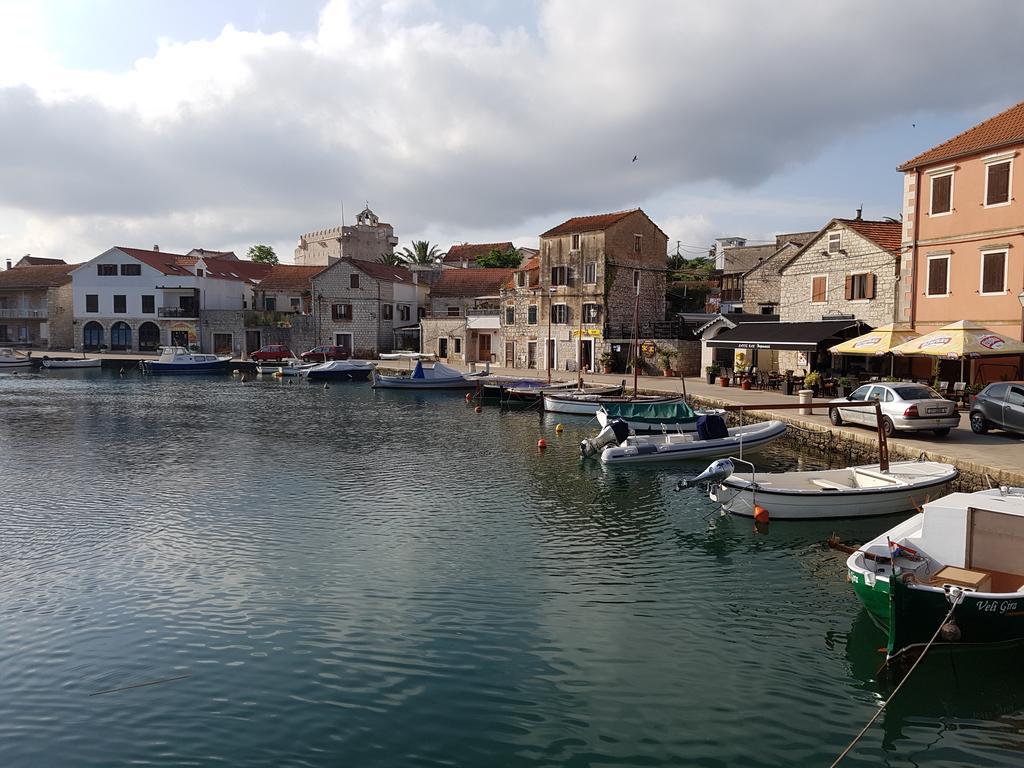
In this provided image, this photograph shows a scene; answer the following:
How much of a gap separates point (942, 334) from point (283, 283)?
7030 centimetres

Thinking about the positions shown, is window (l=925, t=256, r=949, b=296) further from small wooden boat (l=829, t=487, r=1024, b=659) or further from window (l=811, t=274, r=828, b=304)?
small wooden boat (l=829, t=487, r=1024, b=659)

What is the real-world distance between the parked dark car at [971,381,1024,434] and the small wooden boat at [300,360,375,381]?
44937 mm

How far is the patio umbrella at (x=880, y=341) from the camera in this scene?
2928cm

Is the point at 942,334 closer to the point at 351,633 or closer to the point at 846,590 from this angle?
the point at 846,590

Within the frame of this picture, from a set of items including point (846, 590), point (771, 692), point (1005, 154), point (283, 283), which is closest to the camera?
point (771, 692)

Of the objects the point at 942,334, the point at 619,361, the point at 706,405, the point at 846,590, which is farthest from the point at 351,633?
the point at 619,361

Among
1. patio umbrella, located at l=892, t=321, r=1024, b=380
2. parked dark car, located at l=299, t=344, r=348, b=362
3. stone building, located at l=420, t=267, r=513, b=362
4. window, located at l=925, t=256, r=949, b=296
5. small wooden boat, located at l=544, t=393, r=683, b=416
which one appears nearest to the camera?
patio umbrella, located at l=892, t=321, r=1024, b=380

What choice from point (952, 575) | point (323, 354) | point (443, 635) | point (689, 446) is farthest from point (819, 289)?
point (323, 354)

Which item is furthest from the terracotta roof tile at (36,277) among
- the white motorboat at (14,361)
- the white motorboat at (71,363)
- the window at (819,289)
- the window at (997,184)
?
the window at (997,184)

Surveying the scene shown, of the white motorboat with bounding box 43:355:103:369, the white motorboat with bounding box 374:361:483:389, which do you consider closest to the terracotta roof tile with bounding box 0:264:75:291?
the white motorboat with bounding box 43:355:103:369

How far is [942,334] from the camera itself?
26.4 metres

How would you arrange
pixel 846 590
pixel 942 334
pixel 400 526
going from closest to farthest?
pixel 846 590 < pixel 400 526 < pixel 942 334

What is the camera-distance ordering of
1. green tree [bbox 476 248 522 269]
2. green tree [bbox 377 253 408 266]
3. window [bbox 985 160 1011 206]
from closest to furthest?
window [bbox 985 160 1011 206]
green tree [bbox 476 248 522 269]
green tree [bbox 377 253 408 266]

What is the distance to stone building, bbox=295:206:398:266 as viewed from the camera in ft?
326
